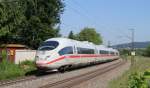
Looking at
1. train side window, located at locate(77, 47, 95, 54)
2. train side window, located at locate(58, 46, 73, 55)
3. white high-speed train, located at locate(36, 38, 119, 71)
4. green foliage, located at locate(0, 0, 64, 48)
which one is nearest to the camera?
white high-speed train, located at locate(36, 38, 119, 71)

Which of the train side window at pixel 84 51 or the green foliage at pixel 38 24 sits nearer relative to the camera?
the train side window at pixel 84 51

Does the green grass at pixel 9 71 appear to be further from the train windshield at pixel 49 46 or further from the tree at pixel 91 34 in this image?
the tree at pixel 91 34

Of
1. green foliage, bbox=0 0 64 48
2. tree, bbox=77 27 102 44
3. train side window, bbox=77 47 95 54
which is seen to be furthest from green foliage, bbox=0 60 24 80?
tree, bbox=77 27 102 44

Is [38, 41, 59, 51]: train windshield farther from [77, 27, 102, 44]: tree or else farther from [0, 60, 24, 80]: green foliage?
[77, 27, 102, 44]: tree

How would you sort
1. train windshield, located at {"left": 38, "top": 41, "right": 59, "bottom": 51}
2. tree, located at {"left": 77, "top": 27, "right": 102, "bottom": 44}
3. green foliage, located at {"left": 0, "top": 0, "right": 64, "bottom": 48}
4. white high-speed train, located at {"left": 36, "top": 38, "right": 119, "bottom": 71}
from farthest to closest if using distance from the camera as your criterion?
1. tree, located at {"left": 77, "top": 27, "right": 102, "bottom": 44}
2. green foliage, located at {"left": 0, "top": 0, "right": 64, "bottom": 48}
3. train windshield, located at {"left": 38, "top": 41, "right": 59, "bottom": 51}
4. white high-speed train, located at {"left": 36, "top": 38, "right": 119, "bottom": 71}

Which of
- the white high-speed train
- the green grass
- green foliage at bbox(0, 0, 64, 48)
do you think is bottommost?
the green grass

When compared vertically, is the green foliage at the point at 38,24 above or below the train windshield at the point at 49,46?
above

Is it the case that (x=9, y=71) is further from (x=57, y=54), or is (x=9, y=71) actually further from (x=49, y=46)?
(x=57, y=54)

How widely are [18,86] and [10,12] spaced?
18938 mm

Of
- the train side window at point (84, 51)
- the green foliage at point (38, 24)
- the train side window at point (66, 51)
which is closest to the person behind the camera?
the train side window at point (66, 51)

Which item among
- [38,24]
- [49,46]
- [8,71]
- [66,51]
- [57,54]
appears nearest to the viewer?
[8,71]

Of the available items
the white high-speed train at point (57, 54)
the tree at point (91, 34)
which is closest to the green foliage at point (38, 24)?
the white high-speed train at point (57, 54)

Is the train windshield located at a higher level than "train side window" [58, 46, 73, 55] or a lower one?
higher

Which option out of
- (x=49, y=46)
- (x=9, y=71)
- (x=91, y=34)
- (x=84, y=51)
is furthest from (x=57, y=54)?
(x=91, y=34)
